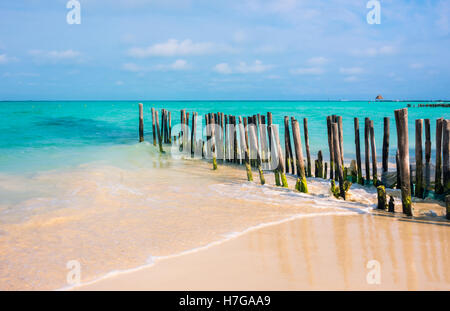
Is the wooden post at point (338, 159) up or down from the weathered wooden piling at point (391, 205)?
up

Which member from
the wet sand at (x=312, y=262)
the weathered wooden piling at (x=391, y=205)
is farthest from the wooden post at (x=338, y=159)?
the wet sand at (x=312, y=262)

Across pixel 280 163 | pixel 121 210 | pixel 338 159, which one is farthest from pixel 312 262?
pixel 280 163

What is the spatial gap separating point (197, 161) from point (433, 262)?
9260mm

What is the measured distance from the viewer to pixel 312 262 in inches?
165

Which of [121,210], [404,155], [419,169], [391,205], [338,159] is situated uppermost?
[404,155]

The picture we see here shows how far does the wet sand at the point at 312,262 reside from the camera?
147 inches

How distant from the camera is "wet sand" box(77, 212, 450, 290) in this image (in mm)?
3727

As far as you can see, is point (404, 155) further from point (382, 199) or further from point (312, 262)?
point (312, 262)

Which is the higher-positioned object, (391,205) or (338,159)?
(338,159)

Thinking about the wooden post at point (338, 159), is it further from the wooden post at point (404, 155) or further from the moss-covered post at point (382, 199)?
the wooden post at point (404, 155)

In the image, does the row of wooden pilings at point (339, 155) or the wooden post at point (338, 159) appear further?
the wooden post at point (338, 159)

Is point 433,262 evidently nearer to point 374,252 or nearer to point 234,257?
point 374,252

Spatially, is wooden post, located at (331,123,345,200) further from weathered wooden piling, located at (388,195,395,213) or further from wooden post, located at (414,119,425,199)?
wooden post, located at (414,119,425,199)
